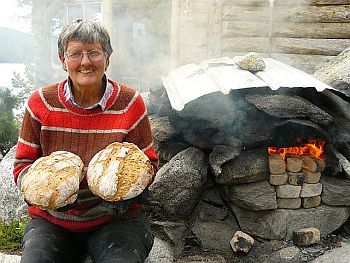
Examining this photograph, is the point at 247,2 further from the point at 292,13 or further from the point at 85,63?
the point at 85,63

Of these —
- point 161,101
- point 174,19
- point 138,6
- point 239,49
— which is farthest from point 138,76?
point 161,101

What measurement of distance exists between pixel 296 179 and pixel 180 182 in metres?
1.00

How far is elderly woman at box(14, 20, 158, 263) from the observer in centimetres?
255

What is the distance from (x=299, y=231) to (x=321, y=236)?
27 cm

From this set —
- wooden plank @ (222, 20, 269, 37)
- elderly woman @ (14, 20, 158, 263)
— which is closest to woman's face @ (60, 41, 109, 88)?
elderly woman @ (14, 20, 158, 263)

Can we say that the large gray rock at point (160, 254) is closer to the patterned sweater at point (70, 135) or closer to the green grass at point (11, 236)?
the patterned sweater at point (70, 135)

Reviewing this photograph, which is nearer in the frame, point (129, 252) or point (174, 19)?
point (129, 252)

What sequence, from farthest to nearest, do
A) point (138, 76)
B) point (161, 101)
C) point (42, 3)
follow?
point (42, 3) < point (138, 76) < point (161, 101)

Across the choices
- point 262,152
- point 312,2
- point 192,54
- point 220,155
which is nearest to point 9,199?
point 220,155

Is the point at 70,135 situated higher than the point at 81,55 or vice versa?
the point at 81,55

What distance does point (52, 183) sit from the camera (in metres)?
2.35

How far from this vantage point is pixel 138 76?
9.62m

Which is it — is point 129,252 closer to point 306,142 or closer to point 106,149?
point 106,149

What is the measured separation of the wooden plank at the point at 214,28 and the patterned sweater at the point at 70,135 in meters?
4.11
